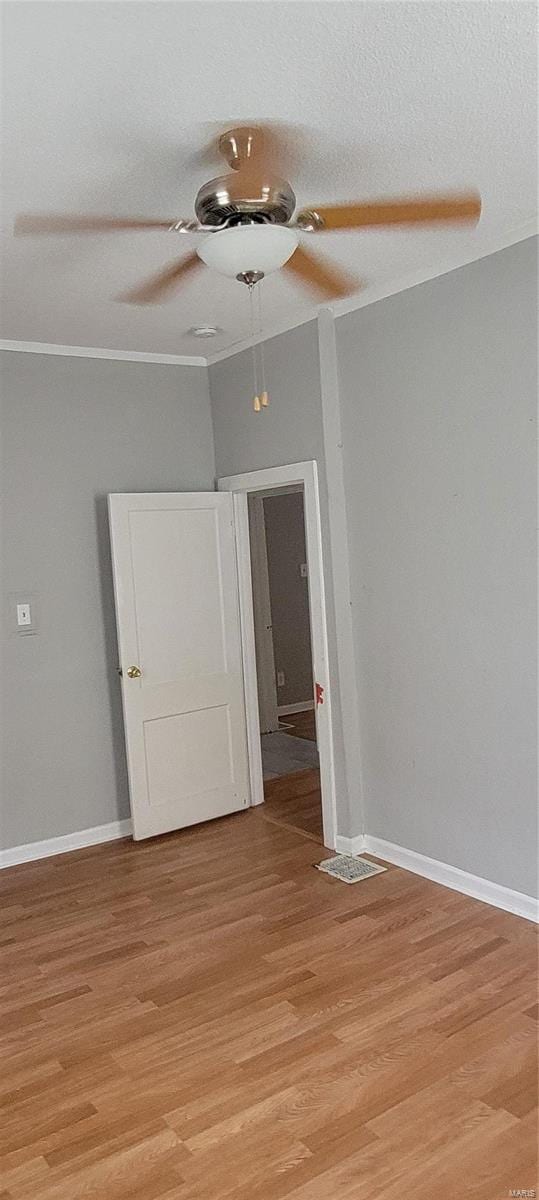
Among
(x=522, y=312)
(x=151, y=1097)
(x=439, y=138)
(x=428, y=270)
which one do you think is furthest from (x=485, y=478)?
(x=151, y=1097)

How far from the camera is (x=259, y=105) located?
206 cm

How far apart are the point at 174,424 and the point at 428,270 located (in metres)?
1.75

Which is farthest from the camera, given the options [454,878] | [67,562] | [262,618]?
[262,618]

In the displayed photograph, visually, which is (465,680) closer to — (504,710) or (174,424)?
(504,710)

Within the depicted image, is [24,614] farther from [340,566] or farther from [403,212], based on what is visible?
[403,212]

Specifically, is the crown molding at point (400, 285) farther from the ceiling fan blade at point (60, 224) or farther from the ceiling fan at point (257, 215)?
the ceiling fan blade at point (60, 224)

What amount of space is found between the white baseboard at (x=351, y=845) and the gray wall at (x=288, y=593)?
3.32m

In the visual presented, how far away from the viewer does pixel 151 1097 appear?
2.42m

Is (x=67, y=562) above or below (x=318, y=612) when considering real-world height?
above

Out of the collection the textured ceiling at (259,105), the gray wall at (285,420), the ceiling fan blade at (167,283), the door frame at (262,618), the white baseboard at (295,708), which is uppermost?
the textured ceiling at (259,105)

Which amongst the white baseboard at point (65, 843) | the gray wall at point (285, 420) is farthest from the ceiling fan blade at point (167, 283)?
the white baseboard at point (65, 843)

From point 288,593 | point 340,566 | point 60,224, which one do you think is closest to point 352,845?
point 340,566

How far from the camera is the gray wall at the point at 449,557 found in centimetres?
315

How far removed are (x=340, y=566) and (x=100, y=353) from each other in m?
1.64
